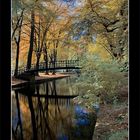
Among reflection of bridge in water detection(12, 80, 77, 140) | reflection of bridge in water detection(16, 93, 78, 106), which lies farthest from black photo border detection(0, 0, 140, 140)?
reflection of bridge in water detection(16, 93, 78, 106)

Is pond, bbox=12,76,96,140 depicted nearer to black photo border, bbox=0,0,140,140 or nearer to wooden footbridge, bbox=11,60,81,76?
wooden footbridge, bbox=11,60,81,76

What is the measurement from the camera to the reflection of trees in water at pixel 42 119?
6.59ft

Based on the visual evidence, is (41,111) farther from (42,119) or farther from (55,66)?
(55,66)

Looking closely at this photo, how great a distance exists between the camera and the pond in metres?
1.94

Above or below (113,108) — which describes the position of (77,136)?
below

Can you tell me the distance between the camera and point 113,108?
2.17 metres

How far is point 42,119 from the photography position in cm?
212

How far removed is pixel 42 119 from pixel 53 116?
10 centimetres

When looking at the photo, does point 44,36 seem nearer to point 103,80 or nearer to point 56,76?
point 56,76

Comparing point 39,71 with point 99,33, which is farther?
point 99,33
